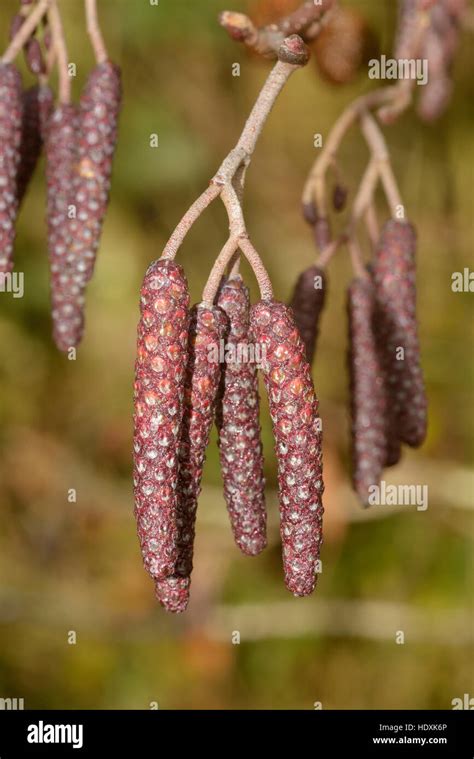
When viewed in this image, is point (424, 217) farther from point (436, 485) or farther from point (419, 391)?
point (419, 391)

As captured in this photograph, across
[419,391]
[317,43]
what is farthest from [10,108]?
[317,43]

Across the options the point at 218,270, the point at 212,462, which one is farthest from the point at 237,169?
the point at 212,462

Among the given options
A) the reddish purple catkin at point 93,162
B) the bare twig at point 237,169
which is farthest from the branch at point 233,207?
the reddish purple catkin at point 93,162

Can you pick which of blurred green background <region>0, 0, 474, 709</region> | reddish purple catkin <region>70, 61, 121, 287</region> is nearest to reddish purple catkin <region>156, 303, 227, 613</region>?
reddish purple catkin <region>70, 61, 121, 287</region>

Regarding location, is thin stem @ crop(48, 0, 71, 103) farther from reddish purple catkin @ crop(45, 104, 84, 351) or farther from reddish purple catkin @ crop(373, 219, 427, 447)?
reddish purple catkin @ crop(373, 219, 427, 447)

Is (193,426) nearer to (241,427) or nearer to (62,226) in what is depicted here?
(241,427)

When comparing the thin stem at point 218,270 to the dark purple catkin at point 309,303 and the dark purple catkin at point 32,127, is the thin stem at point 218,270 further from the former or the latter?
the dark purple catkin at point 32,127
